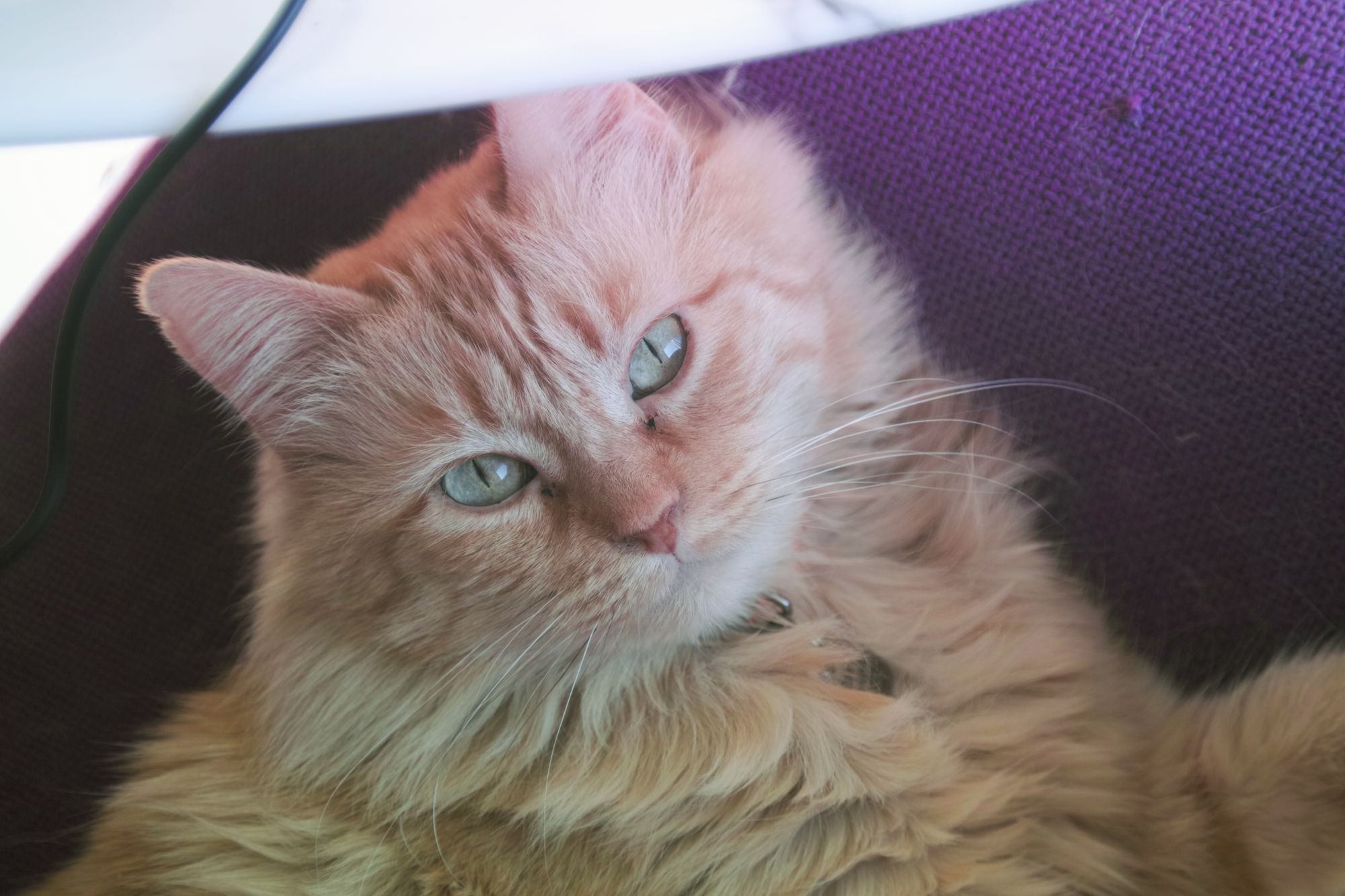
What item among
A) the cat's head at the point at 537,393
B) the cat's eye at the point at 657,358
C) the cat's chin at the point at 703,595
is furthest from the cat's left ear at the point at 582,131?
the cat's chin at the point at 703,595

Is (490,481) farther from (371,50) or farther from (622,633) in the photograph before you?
(371,50)

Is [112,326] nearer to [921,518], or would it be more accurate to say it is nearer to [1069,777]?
[921,518]

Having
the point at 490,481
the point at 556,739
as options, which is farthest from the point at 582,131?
the point at 556,739

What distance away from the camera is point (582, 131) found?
107 centimetres

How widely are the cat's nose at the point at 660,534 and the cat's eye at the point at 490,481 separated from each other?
0.51 feet

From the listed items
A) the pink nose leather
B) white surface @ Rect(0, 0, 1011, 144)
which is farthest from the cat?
white surface @ Rect(0, 0, 1011, 144)

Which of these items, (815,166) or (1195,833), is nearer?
(1195,833)

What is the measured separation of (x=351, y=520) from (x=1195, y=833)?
107 cm

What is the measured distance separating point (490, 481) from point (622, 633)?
0.23 meters

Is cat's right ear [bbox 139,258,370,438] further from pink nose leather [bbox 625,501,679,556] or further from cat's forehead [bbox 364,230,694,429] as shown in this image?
pink nose leather [bbox 625,501,679,556]

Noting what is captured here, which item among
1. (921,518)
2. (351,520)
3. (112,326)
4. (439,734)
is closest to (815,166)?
(921,518)

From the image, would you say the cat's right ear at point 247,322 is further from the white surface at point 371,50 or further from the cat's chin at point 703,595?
the cat's chin at point 703,595

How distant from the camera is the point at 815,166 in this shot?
137cm

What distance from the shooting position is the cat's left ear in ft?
3.30
